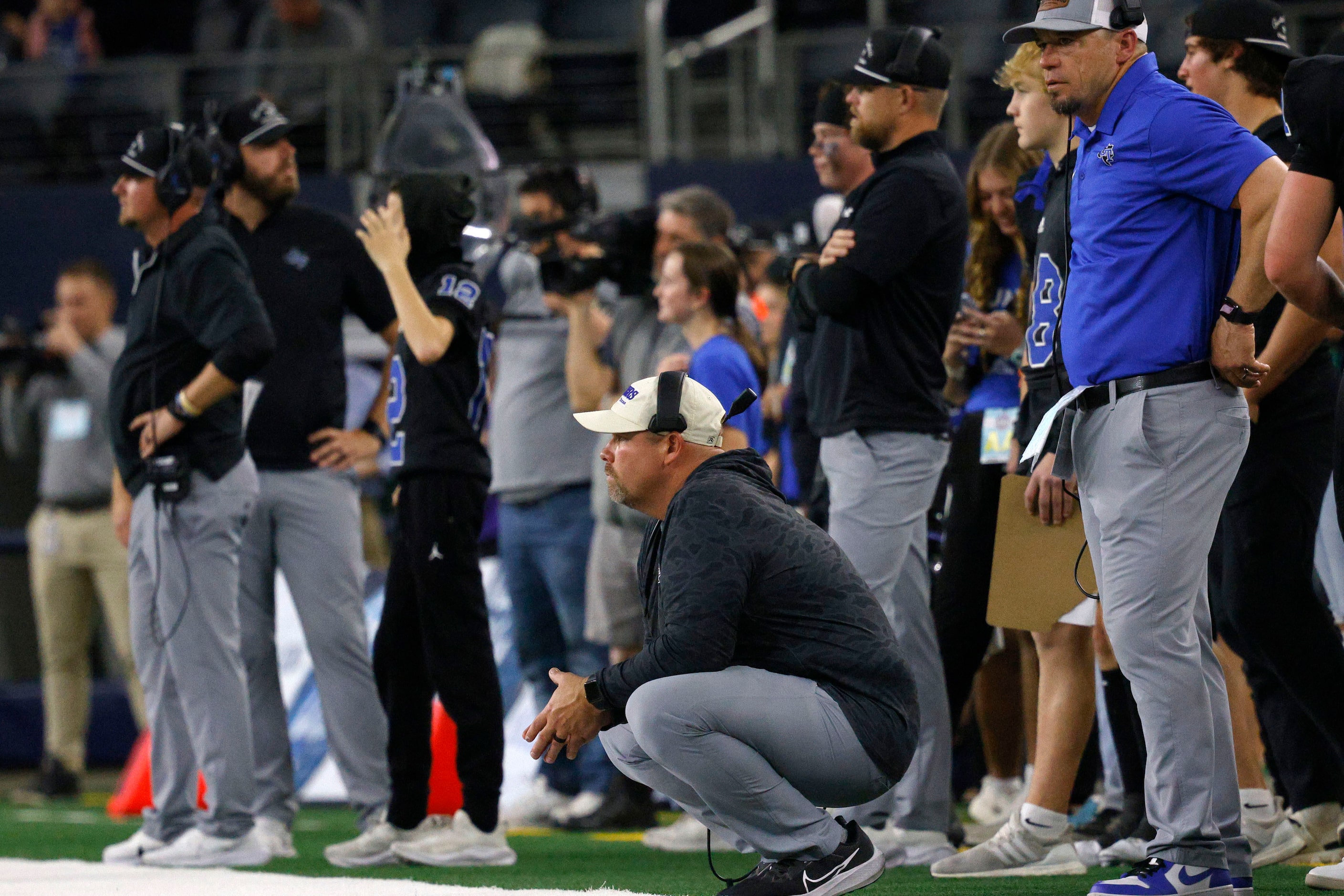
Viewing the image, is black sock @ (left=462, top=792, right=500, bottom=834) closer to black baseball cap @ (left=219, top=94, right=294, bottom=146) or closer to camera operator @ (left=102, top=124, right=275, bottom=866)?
camera operator @ (left=102, top=124, right=275, bottom=866)

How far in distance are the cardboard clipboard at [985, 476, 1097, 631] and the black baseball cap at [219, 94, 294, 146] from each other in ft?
8.98

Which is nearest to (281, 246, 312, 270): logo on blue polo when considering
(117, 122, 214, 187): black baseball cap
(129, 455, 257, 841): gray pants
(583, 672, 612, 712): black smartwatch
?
(117, 122, 214, 187): black baseball cap

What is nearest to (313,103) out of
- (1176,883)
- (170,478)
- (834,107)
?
(170,478)

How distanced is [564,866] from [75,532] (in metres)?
4.39

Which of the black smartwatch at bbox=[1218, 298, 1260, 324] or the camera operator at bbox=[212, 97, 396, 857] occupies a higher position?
the black smartwatch at bbox=[1218, 298, 1260, 324]

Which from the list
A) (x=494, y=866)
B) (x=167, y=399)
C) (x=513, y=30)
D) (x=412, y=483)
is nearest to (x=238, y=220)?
(x=167, y=399)

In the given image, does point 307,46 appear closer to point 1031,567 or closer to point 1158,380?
point 1031,567

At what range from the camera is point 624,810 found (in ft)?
19.9

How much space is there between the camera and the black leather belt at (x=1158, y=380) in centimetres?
347

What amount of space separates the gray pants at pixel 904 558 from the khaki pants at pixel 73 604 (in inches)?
189

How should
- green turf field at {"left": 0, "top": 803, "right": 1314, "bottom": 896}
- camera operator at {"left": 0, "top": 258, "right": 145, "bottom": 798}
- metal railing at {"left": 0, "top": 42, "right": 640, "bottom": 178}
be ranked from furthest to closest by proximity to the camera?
metal railing at {"left": 0, "top": 42, "right": 640, "bottom": 178} → camera operator at {"left": 0, "top": 258, "right": 145, "bottom": 798} → green turf field at {"left": 0, "top": 803, "right": 1314, "bottom": 896}

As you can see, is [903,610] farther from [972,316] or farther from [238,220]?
[238,220]

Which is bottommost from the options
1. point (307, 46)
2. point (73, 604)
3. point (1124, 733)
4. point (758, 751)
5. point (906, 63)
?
point (73, 604)

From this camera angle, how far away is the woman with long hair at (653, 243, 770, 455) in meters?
5.43
